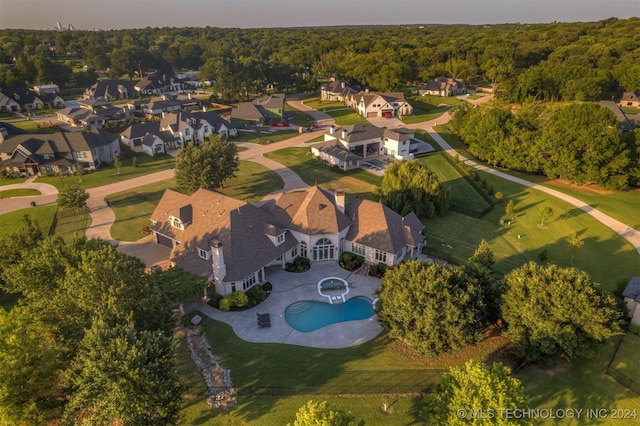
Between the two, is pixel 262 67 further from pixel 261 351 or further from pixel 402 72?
pixel 261 351

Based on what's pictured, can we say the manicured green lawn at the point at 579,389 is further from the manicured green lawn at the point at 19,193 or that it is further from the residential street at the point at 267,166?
the manicured green lawn at the point at 19,193

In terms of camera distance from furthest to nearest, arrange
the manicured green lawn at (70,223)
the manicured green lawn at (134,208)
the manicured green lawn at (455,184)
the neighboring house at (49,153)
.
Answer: the neighboring house at (49,153) < the manicured green lawn at (455,184) < the manicured green lawn at (134,208) < the manicured green lawn at (70,223)

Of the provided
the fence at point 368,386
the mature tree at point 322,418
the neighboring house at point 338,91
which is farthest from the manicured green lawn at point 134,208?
the neighboring house at point 338,91

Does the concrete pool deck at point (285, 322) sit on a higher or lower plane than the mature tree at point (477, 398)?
lower

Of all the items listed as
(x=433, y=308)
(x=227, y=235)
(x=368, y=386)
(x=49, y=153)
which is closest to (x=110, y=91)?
(x=49, y=153)

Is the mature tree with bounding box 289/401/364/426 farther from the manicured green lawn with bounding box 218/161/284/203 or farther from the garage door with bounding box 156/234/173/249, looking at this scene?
the manicured green lawn with bounding box 218/161/284/203

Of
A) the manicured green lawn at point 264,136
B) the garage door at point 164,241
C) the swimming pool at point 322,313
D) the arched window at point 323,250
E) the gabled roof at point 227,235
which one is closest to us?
the swimming pool at point 322,313

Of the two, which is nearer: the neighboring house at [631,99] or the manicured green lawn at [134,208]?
the manicured green lawn at [134,208]

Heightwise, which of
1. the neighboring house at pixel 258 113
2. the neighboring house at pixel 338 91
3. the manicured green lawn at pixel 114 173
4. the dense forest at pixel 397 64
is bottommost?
the manicured green lawn at pixel 114 173
